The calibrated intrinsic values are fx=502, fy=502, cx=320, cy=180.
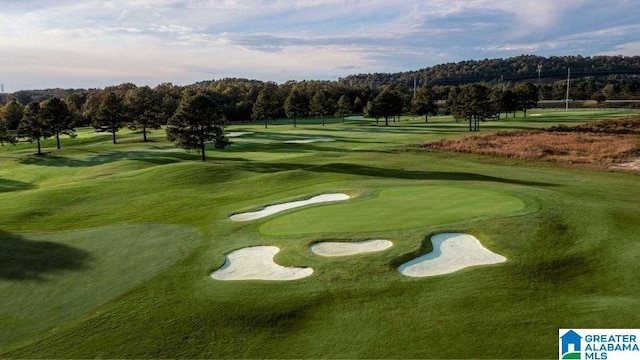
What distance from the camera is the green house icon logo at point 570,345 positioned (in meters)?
10.8

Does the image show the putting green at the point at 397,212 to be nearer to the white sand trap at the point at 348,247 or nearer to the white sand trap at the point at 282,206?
the white sand trap at the point at 348,247

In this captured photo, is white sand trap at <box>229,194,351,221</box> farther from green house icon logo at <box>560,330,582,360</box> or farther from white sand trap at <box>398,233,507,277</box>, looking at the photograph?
green house icon logo at <box>560,330,582,360</box>

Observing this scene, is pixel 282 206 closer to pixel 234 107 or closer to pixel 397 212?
pixel 397 212

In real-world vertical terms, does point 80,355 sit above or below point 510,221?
below

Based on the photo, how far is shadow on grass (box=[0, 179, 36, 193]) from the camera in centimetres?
4323

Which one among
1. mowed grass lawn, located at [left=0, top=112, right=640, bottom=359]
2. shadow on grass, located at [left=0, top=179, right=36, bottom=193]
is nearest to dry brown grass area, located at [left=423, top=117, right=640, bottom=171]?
mowed grass lawn, located at [left=0, top=112, right=640, bottom=359]

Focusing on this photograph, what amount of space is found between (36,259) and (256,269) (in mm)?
8789

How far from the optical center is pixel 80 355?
11.9m

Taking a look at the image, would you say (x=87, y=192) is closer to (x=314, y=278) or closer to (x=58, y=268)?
(x=58, y=268)

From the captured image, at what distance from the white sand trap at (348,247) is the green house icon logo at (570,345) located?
24.2ft

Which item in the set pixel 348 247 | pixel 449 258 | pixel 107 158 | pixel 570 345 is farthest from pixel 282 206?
pixel 107 158

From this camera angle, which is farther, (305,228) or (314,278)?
(305,228)

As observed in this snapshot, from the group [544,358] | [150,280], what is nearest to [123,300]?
[150,280]

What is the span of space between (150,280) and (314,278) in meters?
5.21
